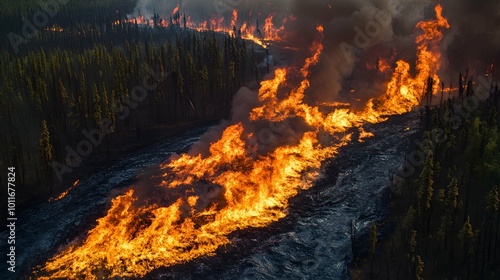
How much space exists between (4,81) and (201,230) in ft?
345

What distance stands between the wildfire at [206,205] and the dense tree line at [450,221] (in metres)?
19.1

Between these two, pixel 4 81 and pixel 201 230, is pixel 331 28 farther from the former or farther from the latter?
pixel 201 230

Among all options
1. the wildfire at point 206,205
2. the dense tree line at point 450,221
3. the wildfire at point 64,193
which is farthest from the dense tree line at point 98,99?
the dense tree line at point 450,221

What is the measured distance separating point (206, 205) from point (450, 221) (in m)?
37.6

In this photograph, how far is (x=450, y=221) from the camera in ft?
201

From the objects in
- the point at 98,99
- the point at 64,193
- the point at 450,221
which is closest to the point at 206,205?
the point at 64,193

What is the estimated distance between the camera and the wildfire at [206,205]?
59.4m

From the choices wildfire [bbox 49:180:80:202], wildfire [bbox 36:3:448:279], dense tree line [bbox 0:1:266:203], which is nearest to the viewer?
wildfire [bbox 36:3:448:279]

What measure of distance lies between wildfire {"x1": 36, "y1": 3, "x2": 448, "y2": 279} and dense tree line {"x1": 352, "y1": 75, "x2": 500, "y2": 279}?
62.5 ft

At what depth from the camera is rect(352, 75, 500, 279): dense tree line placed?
56.4 meters

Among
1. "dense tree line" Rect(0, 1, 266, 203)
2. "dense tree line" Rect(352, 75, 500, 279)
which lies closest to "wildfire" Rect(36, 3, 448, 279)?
"dense tree line" Rect(352, 75, 500, 279)

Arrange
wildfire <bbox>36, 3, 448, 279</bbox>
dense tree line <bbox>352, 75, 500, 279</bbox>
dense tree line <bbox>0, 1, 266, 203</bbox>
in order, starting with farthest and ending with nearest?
→ dense tree line <bbox>0, 1, 266, 203</bbox> → wildfire <bbox>36, 3, 448, 279</bbox> → dense tree line <bbox>352, 75, 500, 279</bbox>

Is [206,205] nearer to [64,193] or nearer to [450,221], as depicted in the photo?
[64,193]

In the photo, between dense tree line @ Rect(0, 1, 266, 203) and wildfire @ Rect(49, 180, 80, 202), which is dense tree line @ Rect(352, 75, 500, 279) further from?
dense tree line @ Rect(0, 1, 266, 203)
